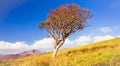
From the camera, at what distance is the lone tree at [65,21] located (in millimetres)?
40731

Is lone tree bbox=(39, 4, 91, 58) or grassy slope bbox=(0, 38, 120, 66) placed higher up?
lone tree bbox=(39, 4, 91, 58)

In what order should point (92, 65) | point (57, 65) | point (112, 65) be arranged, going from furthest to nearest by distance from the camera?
point (57, 65)
point (92, 65)
point (112, 65)

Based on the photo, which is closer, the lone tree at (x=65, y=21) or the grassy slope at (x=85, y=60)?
the grassy slope at (x=85, y=60)

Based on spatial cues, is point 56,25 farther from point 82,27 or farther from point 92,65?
point 92,65

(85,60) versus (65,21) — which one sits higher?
(65,21)

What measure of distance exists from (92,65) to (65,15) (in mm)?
21724

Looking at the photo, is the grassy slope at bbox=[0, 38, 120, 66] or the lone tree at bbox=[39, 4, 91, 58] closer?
the grassy slope at bbox=[0, 38, 120, 66]

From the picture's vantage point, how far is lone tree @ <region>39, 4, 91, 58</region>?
1604 inches

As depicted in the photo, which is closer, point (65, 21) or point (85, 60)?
point (85, 60)

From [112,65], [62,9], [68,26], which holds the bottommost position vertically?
[112,65]

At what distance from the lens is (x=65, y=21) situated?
41.3 m

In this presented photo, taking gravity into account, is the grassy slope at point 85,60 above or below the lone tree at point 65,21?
below

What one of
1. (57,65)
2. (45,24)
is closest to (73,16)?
(45,24)

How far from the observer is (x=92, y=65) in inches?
794
